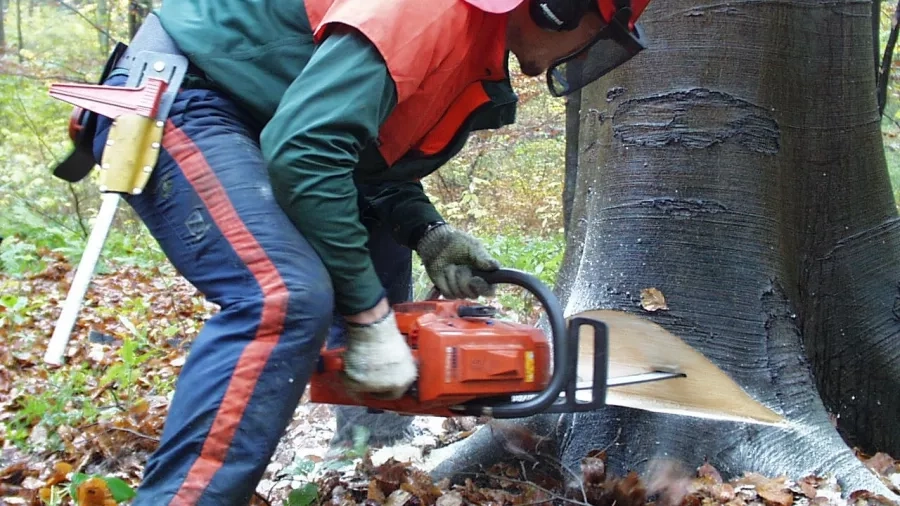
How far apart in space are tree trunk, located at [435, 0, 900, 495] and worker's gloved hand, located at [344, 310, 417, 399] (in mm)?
973

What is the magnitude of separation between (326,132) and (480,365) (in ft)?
2.38

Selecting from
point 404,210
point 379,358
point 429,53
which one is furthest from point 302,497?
point 429,53

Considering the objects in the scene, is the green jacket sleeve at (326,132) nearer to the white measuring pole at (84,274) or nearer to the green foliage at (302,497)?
the white measuring pole at (84,274)

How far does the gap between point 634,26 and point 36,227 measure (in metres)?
7.83

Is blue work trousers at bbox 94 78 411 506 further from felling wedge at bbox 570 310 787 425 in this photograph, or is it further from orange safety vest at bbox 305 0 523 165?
felling wedge at bbox 570 310 787 425

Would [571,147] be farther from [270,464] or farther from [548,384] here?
[548,384]

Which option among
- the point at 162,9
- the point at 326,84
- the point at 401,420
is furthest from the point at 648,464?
the point at 162,9

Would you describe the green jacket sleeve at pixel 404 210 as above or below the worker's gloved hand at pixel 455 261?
above

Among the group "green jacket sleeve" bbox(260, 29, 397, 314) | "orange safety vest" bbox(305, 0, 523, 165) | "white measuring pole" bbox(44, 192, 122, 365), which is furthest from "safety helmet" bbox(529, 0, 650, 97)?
"white measuring pole" bbox(44, 192, 122, 365)

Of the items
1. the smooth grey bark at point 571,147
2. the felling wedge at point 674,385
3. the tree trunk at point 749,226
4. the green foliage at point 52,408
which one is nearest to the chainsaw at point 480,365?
the felling wedge at point 674,385

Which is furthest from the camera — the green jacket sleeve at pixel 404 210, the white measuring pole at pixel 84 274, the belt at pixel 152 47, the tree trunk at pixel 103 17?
the tree trunk at pixel 103 17

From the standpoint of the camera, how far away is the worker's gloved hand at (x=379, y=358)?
1.90 m

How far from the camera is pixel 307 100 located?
1.68 meters

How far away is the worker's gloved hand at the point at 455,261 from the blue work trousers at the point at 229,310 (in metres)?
0.80
